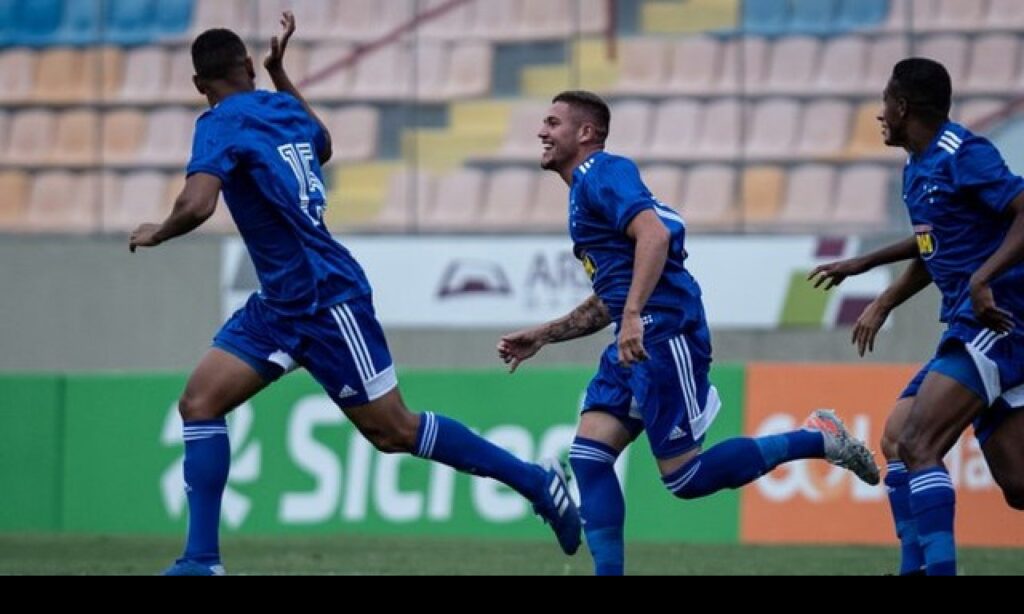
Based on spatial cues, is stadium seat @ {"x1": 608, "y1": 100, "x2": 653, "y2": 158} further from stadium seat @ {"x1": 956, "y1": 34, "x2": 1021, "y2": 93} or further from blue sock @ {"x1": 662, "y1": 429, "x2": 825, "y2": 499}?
blue sock @ {"x1": 662, "y1": 429, "x2": 825, "y2": 499}

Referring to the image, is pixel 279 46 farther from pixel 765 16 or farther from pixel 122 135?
pixel 122 135

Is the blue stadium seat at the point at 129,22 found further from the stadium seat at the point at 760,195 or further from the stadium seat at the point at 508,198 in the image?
the stadium seat at the point at 760,195

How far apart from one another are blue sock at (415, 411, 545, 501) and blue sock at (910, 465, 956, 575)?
5.96ft

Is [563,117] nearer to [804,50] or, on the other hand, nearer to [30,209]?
[804,50]

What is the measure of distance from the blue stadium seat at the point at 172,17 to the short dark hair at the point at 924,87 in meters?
12.3

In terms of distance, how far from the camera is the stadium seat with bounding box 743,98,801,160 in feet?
59.8

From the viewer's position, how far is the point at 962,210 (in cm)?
809

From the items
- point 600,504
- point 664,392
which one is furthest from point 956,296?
point 600,504

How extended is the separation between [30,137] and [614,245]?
12149mm

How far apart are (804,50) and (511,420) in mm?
5844

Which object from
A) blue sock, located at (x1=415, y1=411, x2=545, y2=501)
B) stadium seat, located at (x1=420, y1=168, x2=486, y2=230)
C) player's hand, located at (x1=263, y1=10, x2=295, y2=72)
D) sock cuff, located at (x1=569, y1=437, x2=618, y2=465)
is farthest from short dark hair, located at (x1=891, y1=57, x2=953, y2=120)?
stadium seat, located at (x1=420, y1=168, x2=486, y2=230)

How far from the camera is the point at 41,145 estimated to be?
63.7 ft

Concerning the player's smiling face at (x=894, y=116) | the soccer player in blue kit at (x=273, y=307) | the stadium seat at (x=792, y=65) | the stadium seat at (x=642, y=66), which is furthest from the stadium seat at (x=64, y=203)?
the player's smiling face at (x=894, y=116)
